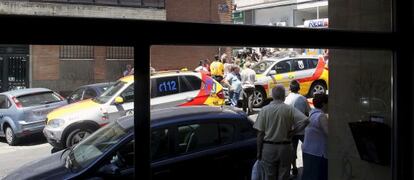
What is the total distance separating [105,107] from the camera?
93.1 inches

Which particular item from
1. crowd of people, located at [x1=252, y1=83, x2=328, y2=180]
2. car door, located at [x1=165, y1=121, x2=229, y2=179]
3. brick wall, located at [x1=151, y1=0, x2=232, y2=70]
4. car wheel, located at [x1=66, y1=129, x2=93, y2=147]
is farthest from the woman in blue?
car wheel, located at [x1=66, y1=129, x2=93, y2=147]

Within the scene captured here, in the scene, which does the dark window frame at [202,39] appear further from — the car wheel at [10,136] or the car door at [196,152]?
the car door at [196,152]

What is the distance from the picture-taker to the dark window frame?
1.67 m

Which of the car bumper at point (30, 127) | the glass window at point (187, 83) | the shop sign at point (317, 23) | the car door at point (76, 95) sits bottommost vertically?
the car bumper at point (30, 127)

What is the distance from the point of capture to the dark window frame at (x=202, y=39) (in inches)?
65.7

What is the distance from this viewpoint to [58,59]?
1.98 metres

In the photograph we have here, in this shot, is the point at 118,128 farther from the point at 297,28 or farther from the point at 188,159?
the point at 188,159

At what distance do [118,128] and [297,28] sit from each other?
1.01 metres

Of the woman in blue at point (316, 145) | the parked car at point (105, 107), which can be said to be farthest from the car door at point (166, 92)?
the woman in blue at point (316, 145)

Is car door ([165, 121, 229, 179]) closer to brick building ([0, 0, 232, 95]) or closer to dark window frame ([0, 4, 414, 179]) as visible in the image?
dark window frame ([0, 4, 414, 179])

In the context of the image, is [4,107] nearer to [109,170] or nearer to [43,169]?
[43,169]

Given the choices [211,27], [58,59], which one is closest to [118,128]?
[58,59]

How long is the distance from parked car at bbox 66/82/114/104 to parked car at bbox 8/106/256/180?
0.54 feet

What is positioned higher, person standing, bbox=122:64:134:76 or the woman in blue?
person standing, bbox=122:64:134:76
